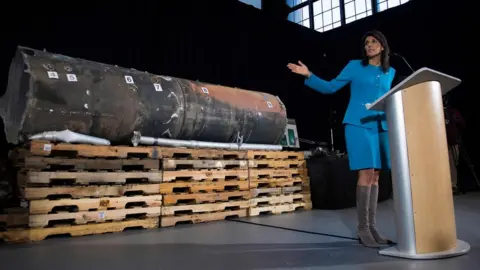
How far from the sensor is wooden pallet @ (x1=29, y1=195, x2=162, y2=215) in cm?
319

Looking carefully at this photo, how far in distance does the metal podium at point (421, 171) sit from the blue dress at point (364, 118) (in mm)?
338

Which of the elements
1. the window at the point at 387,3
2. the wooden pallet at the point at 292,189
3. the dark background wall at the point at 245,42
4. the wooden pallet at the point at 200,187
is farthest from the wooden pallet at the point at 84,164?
the window at the point at 387,3

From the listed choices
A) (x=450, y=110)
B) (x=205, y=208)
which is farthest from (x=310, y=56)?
(x=205, y=208)

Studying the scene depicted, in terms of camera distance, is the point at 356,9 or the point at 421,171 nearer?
the point at 421,171

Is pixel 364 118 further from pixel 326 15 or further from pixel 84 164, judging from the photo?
pixel 326 15

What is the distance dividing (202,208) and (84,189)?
133 cm

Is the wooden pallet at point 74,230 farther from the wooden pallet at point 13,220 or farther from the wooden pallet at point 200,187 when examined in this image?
the wooden pallet at point 200,187

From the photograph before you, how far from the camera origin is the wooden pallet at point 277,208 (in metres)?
4.73

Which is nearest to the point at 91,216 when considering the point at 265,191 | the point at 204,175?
the point at 204,175

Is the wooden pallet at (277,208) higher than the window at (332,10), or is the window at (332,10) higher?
the window at (332,10)

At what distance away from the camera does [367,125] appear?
2.62 meters

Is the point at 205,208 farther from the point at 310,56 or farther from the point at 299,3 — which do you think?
the point at 299,3

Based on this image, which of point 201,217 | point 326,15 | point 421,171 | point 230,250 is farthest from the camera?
point 326,15

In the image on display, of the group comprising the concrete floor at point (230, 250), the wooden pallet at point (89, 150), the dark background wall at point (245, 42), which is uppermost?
the dark background wall at point (245, 42)
